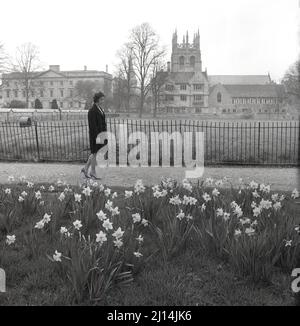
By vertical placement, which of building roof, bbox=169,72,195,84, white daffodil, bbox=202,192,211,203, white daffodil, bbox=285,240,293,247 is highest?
building roof, bbox=169,72,195,84

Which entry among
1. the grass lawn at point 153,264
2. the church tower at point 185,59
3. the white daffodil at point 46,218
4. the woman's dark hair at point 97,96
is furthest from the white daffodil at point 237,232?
the church tower at point 185,59

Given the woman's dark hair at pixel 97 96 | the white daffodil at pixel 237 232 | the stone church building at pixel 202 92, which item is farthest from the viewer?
the stone church building at pixel 202 92

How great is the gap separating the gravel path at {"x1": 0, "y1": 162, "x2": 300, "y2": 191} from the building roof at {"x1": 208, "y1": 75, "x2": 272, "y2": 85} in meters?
121

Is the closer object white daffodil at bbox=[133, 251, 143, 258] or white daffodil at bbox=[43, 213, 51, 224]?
white daffodil at bbox=[133, 251, 143, 258]

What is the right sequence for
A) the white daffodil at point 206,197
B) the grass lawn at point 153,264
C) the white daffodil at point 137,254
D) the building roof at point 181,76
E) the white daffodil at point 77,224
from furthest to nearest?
the building roof at point 181,76, the white daffodil at point 206,197, the white daffodil at point 77,224, the white daffodil at point 137,254, the grass lawn at point 153,264

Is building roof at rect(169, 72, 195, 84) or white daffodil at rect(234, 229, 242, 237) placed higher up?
building roof at rect(169, 72, 195, 84)

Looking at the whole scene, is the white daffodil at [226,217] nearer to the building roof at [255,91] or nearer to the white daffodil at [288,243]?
the white daffodil at [288,243]

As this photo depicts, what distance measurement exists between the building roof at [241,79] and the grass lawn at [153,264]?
12681 cm

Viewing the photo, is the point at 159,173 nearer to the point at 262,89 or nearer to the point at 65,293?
the point at 65,293

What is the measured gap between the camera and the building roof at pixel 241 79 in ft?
417

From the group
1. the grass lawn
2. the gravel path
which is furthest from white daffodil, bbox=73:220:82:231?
the gravel path

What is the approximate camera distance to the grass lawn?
142 inches

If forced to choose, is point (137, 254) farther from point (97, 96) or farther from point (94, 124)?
point (97, 96)

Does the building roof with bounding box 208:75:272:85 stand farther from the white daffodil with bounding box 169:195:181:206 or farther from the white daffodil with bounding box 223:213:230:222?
the white daffodil with bounding box 223:213:230:222
